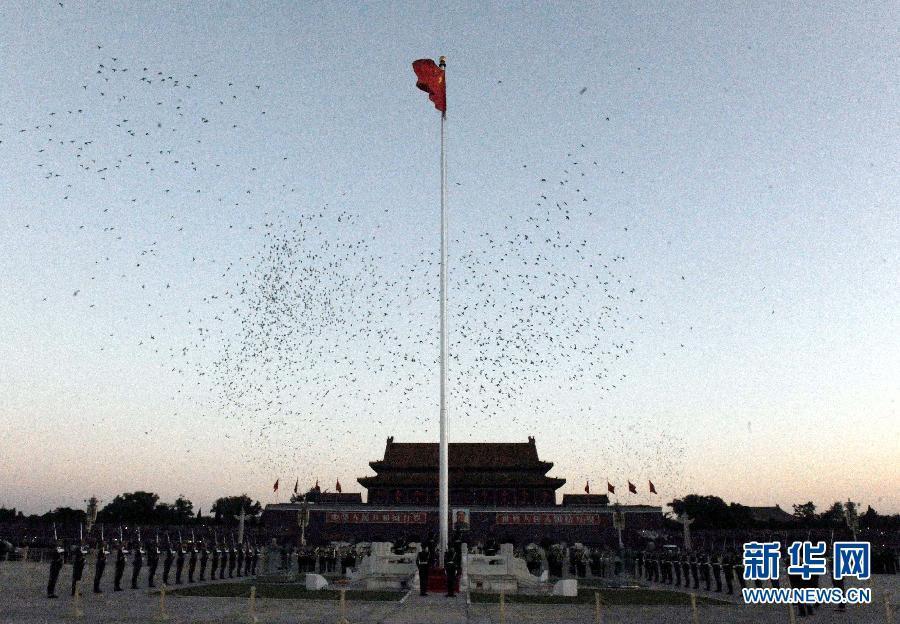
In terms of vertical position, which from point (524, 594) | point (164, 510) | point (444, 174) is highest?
point (444, 174)

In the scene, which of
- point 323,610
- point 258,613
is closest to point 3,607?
point 258,613

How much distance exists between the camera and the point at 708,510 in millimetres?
78312

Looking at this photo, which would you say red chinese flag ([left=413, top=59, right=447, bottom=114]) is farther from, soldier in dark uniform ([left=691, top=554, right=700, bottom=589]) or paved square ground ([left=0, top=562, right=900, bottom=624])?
soldier in dark uniform ([left=691, top=554, right=700, bottom=589])

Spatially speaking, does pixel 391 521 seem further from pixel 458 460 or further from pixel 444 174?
pixel 444 174

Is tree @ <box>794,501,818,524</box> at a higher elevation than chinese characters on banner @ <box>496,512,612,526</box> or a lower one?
lower

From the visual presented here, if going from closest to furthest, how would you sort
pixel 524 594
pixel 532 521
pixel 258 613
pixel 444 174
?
pixel 258 613 < pixel 524 594 < pixel 444 174 < pixel 532 521

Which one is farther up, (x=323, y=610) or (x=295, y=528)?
(x=323, y=610)

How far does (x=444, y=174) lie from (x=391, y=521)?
30.9 metres

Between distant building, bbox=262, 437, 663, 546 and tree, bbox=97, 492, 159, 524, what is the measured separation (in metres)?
30.7

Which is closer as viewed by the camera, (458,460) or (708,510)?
(458,460)

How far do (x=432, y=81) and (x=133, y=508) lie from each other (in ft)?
233

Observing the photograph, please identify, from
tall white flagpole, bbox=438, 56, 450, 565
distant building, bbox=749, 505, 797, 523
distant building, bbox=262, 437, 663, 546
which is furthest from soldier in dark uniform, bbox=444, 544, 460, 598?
distant building, bbox=749, 505, 797, 523

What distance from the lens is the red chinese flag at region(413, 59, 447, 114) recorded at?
78.7 ft
